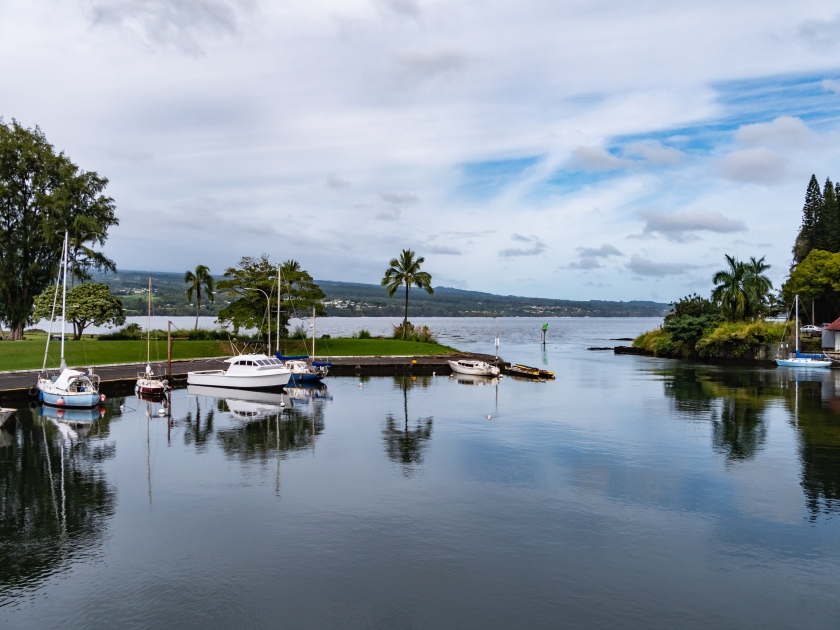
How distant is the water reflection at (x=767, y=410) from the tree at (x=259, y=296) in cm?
3798

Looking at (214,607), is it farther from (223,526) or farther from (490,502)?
(490,502)

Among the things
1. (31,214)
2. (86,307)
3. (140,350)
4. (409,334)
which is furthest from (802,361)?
(31,214)

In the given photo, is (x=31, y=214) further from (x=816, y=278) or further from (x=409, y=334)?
(x=816, y=278)

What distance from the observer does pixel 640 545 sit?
60.4ft

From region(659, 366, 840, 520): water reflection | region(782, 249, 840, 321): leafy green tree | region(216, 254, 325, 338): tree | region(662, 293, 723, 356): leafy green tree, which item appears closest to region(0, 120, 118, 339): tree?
region(216, 254, 325, 338): tree

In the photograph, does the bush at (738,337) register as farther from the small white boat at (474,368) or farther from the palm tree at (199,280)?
the palm tree at (199,280)

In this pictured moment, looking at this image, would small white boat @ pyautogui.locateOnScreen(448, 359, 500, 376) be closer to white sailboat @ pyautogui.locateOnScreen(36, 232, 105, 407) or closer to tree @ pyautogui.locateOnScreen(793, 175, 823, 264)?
white sailboat @ pyautogui.locateOnScreen(36, 232, 105, 407)

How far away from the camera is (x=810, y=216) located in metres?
113

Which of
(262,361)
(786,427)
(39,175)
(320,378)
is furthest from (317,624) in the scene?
(39,175)

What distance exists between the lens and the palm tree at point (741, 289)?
8456cm

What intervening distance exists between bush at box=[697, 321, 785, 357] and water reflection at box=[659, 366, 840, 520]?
9893 millimetres

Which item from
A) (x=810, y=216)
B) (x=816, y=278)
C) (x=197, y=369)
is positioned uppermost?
(x=810, y=216)

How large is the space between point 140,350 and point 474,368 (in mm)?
32539

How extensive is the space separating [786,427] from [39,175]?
7148cm
